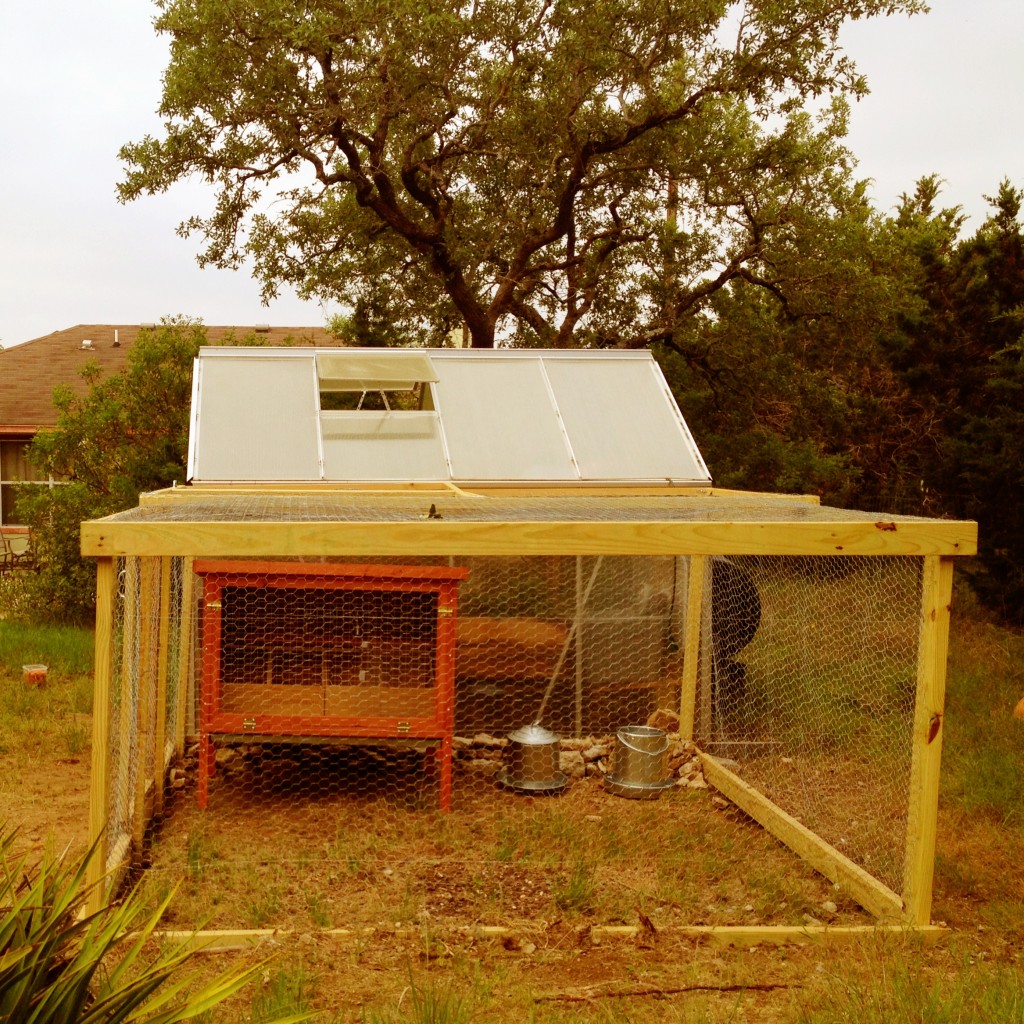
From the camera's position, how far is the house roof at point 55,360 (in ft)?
53.1

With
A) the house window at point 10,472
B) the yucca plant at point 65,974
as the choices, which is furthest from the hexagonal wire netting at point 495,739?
the house window at point 10,472

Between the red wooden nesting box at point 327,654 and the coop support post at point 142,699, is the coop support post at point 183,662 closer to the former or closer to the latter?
the red wooden nesting box at point 327,654

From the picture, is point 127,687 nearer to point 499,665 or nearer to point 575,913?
point 575,913

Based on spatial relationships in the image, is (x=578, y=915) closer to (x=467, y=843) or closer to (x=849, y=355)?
(x=467, y=843)

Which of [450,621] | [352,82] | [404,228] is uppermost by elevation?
[352,82]

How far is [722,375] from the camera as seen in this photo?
12156mm

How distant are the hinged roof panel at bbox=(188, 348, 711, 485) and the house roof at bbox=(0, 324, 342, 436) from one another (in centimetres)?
748

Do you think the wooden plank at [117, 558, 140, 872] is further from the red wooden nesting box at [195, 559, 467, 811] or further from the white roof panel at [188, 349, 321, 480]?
the white roof panel at [188, 349, 321, 480]

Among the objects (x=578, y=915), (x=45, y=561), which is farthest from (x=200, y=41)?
(x=578, y=915)

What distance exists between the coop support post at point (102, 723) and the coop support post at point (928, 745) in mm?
2933

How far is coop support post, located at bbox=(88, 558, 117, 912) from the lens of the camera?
3.64 metres

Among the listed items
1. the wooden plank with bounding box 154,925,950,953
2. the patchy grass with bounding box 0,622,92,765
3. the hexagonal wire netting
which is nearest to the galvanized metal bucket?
the hexagonal wire netting

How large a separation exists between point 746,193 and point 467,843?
8888 millimetres

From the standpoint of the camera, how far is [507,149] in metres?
11.5
